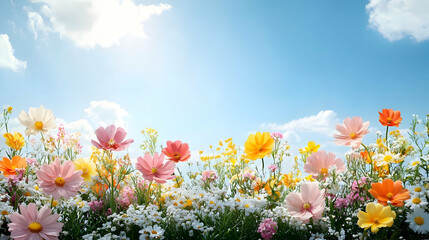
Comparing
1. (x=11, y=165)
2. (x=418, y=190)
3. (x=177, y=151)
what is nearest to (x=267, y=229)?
(x=177, y=151)

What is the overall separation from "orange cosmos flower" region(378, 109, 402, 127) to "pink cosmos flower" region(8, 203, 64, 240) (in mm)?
2718

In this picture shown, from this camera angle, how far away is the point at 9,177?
8.68 feet

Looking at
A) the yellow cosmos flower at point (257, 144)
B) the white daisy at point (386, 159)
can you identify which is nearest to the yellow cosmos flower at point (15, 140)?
the yellow cosmos flower at point (257, 144)

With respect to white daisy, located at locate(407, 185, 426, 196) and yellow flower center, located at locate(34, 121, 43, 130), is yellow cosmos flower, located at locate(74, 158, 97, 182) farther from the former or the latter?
white daisy, located at locate(407, 185, 426, 196)

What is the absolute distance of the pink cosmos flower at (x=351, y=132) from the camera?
282cm

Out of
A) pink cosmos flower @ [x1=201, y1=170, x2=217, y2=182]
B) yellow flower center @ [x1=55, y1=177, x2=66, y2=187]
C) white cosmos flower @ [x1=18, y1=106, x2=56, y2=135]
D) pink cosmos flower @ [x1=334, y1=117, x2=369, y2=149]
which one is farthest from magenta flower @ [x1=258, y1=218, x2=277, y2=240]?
white cosmos flower @ [x1=18, y1=106, x2=56, y2=135]

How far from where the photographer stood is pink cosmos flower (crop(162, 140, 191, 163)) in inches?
109

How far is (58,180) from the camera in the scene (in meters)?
2.21

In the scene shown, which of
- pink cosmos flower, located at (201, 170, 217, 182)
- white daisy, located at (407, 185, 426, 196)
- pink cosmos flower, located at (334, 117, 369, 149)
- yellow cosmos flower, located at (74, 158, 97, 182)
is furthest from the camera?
pink cosmos flower, located at (201, 170, 217, 182)

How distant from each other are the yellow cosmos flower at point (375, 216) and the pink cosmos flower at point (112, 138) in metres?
1.70

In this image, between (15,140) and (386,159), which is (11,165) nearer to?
(15,140)

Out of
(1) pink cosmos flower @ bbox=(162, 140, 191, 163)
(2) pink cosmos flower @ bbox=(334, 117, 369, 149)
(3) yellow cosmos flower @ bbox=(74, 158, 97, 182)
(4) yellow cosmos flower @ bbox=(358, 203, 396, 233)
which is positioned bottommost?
(4) yellow cosmos flower @ bbox=(358, 203, 396, 233)

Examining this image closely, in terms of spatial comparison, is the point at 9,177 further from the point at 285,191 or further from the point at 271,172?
the point at 285,191

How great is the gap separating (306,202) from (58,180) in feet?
5.67
